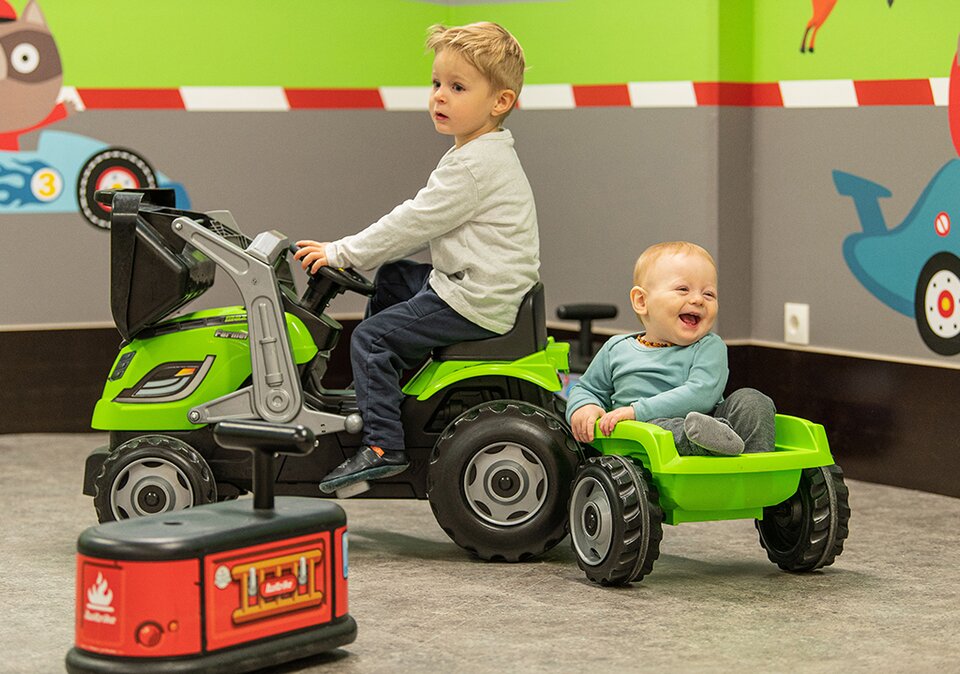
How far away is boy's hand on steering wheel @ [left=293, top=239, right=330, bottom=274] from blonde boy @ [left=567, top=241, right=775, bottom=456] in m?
0.70

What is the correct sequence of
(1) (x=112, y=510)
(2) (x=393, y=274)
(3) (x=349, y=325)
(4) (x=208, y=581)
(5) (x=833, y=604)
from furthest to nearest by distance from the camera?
1. (3) (x=349, y=325)
2. (2) (x=393, y=274)
3. (1) (x=112, y=510)
4. (5) (x=833, y=604)
5. (4) (x=208, y=581)

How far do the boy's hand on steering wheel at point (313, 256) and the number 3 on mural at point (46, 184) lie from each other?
6.77 ft

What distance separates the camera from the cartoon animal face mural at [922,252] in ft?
14.6

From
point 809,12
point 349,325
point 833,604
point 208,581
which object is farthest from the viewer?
point 349,325

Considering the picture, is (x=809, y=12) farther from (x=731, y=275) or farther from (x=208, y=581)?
(x=208, y=581)

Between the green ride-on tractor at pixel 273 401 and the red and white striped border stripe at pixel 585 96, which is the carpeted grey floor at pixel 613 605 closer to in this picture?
the green ride-on tractor at pixel 273 401

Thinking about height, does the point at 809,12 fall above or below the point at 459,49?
above

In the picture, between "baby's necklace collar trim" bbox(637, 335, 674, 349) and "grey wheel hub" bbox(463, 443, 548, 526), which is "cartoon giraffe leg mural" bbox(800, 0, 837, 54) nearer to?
"baby's necklace collar trim" bbox(637, 335, 674, 349)

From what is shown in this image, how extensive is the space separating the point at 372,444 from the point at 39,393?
2330 mm

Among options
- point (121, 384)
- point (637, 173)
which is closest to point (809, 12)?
point (637, 173)

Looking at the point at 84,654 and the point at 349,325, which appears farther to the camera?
the point at 349,325

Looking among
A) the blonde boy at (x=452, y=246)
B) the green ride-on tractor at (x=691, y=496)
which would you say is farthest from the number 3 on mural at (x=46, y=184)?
the green ride-on tractor at (x=691, y=496)

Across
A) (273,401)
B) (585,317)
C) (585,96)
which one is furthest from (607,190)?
(273,401)

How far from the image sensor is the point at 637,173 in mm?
5320
